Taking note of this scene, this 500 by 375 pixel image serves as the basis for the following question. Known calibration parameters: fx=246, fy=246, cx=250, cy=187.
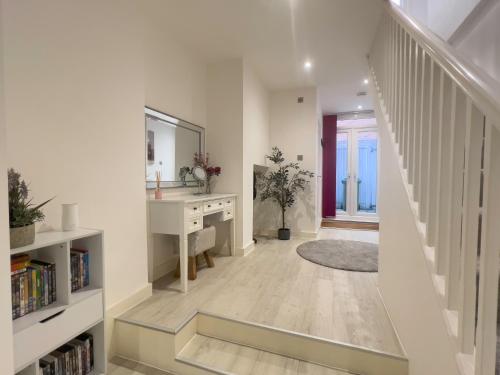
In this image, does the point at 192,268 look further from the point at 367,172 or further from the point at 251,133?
the point at 367,172

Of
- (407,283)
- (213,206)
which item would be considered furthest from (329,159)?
(407,283)

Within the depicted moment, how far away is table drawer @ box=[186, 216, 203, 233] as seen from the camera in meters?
2.15

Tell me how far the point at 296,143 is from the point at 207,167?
179 cm

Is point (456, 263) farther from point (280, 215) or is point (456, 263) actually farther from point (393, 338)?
point (280, 215)

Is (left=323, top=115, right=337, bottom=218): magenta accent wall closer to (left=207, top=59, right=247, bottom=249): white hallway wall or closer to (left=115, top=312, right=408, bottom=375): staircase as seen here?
(left=207, top=59, right=247, bottom=249): white hallway wall

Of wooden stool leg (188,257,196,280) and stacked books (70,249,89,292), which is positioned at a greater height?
stacked books (70,249,89,292)

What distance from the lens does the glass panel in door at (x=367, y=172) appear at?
584 centimetres

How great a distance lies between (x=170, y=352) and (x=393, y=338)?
142 cm

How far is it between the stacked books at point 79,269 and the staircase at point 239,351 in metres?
0.51

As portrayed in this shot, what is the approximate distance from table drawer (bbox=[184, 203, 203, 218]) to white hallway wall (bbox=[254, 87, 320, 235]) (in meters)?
2.11

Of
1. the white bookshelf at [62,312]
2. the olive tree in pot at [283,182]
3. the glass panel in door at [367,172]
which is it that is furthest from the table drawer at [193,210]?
the glass panel in door at [367,172]

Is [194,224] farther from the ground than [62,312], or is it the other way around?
[194,224]

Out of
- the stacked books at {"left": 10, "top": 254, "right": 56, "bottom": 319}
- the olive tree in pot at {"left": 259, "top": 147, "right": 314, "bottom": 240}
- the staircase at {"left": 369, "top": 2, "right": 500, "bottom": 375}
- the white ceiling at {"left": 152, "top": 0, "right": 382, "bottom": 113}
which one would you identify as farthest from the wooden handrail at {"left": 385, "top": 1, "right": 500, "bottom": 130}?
the olive tree in pot at {"left": 259, "top": 147, "right": 314, "bottom": 240}

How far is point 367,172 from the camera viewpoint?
5922mm
